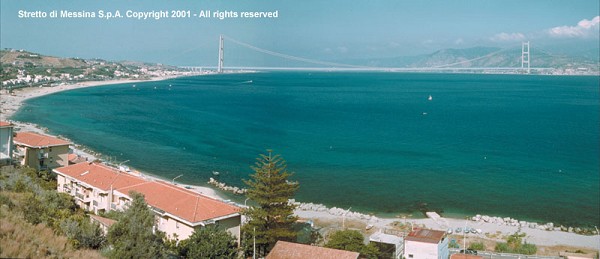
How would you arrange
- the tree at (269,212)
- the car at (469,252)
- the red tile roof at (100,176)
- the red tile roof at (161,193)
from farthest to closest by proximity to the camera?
1. the red tile roof at (100,176)
2. the car at (469,252)
3. the tree at (269,212)
4. the red tile roof at (161,193)

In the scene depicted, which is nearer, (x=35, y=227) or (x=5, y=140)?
(x=35, y=227)

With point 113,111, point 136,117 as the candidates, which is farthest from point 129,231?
point 113,111

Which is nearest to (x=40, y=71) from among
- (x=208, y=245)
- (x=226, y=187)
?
(x=226, y=187)

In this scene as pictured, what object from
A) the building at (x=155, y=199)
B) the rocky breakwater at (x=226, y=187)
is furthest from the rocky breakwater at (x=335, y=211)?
the building at (x=155, y=199)

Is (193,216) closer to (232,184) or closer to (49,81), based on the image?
(232,184)

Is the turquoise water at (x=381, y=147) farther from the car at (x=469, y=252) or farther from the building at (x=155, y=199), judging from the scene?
the building at (x=155, y=199)

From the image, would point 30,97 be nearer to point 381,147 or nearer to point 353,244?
point 381,147
